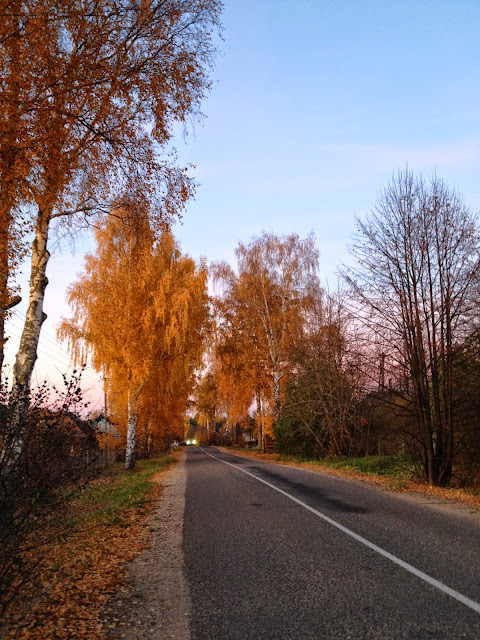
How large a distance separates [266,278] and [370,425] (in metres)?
12.3

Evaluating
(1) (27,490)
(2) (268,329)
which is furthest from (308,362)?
(1) (27,490)

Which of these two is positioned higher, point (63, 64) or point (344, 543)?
point (63, 64)

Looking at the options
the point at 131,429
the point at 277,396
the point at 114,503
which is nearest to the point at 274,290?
→ the point at 277,396

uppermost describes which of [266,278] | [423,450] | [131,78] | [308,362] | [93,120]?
[266,278]

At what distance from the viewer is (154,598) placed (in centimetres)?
461

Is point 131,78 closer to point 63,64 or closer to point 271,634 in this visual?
point 63,64

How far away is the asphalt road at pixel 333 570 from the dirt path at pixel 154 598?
14 cm

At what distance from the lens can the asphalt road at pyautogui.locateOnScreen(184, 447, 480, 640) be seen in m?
3.77

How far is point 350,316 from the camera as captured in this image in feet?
48.2

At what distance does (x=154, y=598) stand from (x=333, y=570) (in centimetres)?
196

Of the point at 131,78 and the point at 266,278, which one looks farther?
the point at 266,278

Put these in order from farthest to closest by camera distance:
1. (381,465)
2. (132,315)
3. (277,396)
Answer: (277,396)
(132,315)
(381,465)

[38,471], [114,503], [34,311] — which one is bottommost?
[114,503]

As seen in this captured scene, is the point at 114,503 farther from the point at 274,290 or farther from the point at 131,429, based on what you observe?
the point at 274,290
